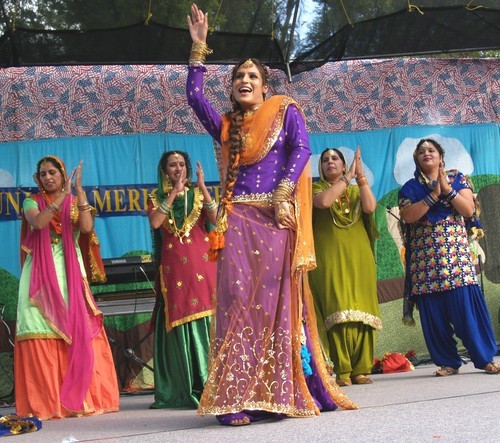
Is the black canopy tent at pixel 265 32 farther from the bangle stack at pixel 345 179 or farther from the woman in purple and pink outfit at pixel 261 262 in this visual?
the woman in purple and pink outfit at pixel 261 262

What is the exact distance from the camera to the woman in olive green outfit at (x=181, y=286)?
6.32m

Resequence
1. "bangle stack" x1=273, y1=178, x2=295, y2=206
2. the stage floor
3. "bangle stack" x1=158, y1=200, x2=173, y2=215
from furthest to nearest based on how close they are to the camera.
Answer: "bangle stack" x1=158, y1=200, x2=173, y2=215, "bangle stack" x1=273, y1=178, x2=295, y2=206, the stage floor

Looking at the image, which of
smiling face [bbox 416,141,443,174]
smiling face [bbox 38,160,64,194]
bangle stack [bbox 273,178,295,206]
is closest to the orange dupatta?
bangle stack [bbox 273,178,295,206]

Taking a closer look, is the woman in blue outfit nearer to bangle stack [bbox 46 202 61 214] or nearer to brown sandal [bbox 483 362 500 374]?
brown sandal [bbox 483 362 500 374]

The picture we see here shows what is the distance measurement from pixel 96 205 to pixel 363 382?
8.73ft

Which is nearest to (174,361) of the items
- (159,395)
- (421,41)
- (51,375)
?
(159,395)

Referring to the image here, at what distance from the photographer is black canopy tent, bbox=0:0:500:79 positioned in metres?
7.72

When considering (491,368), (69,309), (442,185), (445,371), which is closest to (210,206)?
(69,309)

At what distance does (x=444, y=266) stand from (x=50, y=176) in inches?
112

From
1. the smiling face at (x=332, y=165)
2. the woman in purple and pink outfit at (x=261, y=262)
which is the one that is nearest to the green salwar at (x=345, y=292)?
the smiling face at (x=332, y=165)

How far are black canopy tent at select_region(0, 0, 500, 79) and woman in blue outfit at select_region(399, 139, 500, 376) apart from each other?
163cm

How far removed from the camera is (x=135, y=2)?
778 cm

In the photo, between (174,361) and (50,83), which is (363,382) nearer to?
(174,361)

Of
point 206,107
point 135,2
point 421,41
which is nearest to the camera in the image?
point 206,107
